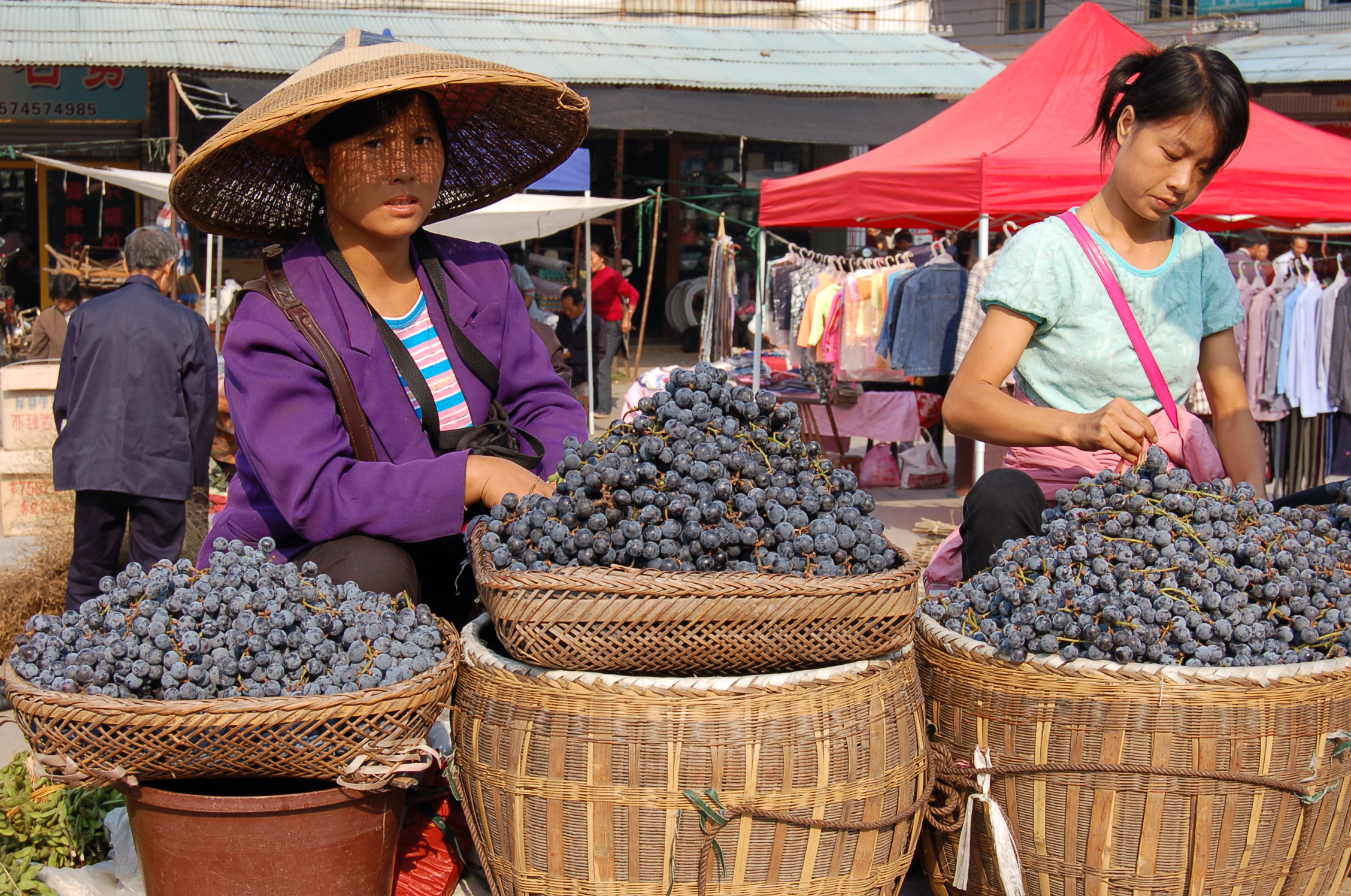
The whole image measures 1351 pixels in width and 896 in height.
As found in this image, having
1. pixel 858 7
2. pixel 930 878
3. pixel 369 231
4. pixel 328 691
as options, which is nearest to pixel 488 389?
pixel 369 231

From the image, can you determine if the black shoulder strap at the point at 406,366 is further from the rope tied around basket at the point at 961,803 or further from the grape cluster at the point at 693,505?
the rope tied around basket at the point at 961,803

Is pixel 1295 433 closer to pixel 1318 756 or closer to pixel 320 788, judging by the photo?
pixel 1318 756

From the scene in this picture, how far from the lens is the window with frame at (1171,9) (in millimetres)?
19672

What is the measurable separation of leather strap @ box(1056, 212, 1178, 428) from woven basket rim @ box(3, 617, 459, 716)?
1613 mm

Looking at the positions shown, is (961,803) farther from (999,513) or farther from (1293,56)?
(1293,56)

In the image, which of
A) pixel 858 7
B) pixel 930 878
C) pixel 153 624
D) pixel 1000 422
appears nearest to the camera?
pixel 153 624

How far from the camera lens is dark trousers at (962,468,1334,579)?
7.47 feet

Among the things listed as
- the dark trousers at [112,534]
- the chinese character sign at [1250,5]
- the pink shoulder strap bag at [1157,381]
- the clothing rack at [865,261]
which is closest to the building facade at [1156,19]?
the chinese character sign at [1250,5]

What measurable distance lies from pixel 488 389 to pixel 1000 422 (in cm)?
105

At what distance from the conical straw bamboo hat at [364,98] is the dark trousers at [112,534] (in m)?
2.11

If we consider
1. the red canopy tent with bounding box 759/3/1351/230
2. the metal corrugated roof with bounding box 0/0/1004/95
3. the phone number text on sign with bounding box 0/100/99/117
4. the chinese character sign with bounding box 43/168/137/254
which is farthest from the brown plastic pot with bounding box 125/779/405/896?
the chinese character sign with bounding box 43/168/137/254

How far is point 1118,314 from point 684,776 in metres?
1.39

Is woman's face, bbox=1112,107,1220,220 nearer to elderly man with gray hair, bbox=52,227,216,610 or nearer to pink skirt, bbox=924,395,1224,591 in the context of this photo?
pink skirt, bbox=924,395,1224,591

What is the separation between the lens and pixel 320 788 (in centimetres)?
180
